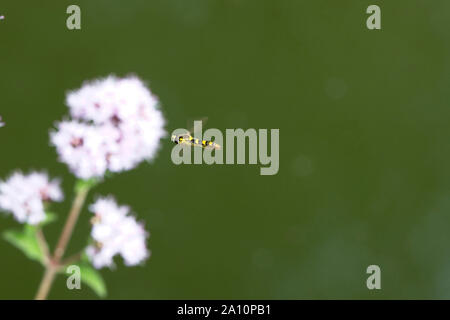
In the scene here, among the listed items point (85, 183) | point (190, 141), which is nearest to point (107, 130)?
point (85, 183)

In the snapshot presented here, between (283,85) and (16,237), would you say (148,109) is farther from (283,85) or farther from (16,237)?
(283,85)

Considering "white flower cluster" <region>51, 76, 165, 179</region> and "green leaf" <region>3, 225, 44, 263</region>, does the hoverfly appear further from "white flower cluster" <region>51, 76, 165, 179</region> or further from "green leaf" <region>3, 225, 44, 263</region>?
"green leaf" <region>3, 225, 44, 263</region>

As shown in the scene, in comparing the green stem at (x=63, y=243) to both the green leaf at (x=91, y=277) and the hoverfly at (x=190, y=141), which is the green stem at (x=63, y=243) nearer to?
the green leaf at (x=91, y=277)

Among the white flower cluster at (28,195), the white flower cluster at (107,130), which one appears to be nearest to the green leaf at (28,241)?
the white flower cluster at (28,195)

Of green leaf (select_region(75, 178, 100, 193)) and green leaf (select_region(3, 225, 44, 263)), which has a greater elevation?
Result: green leaf (select_region(75, 178, 100, 193))

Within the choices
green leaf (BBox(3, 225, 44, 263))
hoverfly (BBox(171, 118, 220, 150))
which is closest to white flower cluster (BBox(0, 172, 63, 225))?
green leaf (BBox(3, 225, 44, 263))
